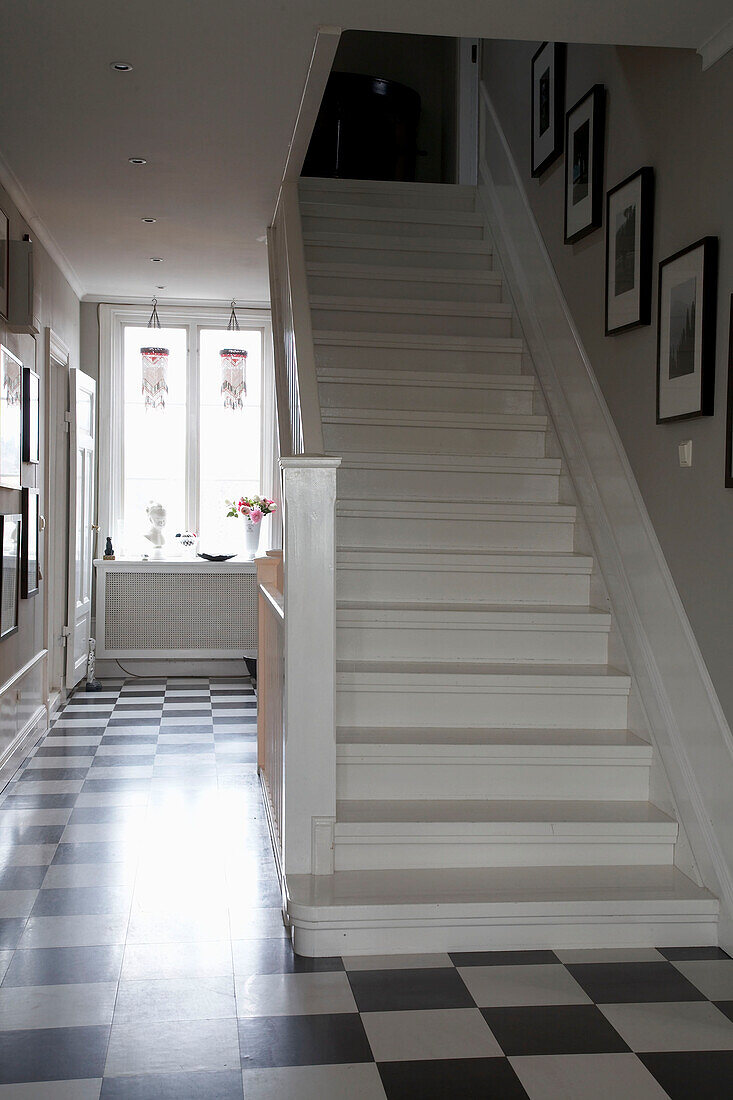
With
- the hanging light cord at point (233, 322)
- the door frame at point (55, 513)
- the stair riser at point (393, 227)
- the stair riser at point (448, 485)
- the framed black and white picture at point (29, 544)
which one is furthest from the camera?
the hanging light cord at point (233, 322)

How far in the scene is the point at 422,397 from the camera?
16.2 feet

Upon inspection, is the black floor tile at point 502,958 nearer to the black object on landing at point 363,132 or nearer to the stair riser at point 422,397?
the stair riser at point 422,397

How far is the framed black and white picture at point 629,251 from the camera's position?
3762mm

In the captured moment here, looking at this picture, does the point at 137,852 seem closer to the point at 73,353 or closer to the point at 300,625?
the point at 300,625

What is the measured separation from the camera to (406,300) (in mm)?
5422

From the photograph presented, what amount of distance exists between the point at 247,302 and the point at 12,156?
379cm

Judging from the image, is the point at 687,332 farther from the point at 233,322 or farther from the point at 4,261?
the point at 233,322

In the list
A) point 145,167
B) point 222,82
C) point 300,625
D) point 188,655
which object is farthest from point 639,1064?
point 188,655

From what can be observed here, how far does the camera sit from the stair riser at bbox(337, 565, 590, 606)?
4164 mm

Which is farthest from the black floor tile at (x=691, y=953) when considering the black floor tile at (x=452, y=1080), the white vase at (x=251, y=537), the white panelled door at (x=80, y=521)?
the white vase at (x=251, y=537)

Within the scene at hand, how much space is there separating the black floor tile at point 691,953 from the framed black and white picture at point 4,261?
3.93 meters

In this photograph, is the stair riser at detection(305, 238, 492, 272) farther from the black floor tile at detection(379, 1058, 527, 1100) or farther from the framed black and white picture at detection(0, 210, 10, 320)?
the black floor tile at detection(379, 1058, 527, 1100)

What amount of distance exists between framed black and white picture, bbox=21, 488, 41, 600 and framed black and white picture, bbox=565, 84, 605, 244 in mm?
3109

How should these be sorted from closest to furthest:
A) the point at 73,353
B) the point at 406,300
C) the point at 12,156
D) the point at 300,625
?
the point at 300,625, the point at 12,156, the point at 406,300, the point at 73,353
